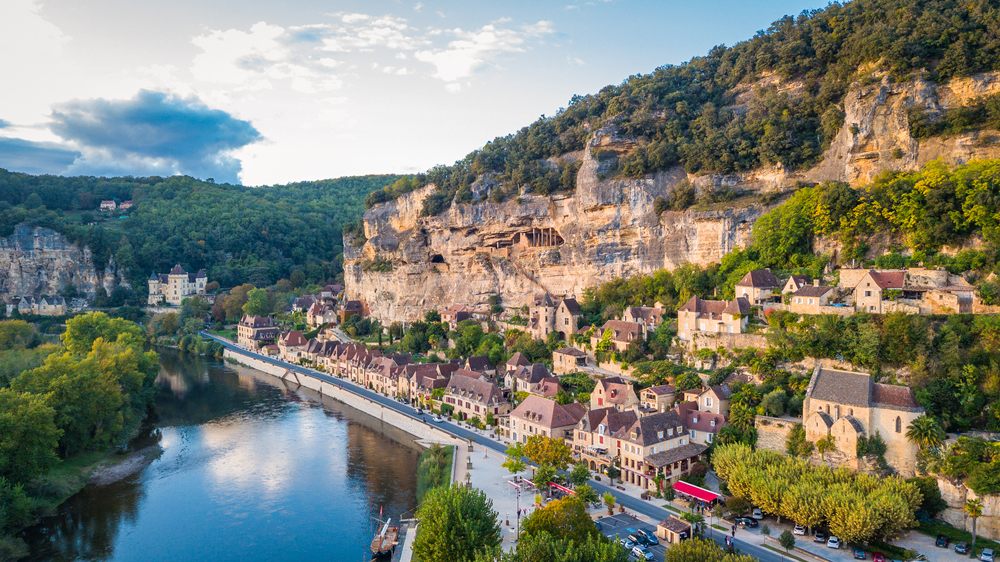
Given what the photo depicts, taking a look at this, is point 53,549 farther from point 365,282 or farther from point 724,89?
point 724,89

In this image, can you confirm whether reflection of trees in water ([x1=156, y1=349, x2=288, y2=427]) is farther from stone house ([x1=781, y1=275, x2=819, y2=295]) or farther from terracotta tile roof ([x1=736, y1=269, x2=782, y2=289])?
stone house ([x1=781, y1=275, x2=819, y2=295])

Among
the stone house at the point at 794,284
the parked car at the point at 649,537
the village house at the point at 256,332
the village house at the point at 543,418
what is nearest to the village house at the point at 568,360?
the village house at the point at 543,418

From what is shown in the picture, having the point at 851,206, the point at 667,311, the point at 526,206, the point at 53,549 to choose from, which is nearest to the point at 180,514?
the point at 53,549

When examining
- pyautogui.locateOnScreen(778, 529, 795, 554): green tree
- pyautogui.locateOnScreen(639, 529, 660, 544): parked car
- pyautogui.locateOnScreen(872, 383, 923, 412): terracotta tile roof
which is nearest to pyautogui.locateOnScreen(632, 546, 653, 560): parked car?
pyautogui.locateOnScreen(639, 529, 660, 544): parked car

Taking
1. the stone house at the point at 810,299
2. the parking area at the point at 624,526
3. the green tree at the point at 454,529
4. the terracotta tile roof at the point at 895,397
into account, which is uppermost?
the stone house at the point at 810,299

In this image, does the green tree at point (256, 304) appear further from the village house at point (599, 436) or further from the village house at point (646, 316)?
the village house at point (599, 436)

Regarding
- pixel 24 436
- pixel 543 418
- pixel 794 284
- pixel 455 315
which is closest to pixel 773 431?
pixel 794 284
